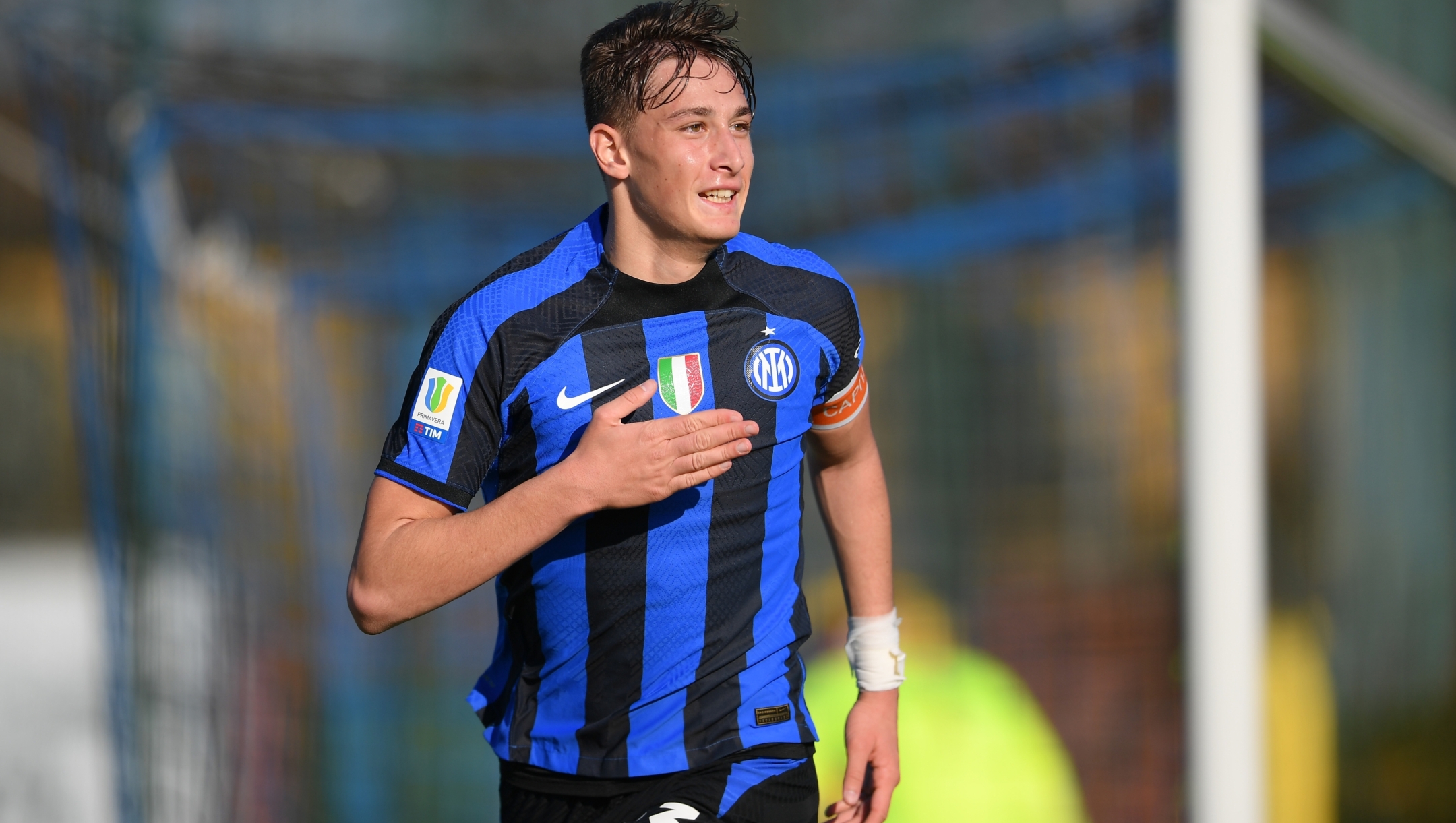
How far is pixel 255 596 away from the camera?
16.6ft

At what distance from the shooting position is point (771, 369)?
2.11 metres

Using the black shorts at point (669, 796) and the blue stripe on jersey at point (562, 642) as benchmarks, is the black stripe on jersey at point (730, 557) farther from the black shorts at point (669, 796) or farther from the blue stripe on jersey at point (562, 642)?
the blue stripe on jersey at point (562, 642)

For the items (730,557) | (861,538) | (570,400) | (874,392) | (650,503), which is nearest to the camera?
(650,503)

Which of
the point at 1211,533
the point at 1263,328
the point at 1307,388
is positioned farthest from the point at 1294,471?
the point at 1211,533

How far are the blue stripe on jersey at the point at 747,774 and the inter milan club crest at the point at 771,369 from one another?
2.06 feet

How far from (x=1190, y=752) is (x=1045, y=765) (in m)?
1.59

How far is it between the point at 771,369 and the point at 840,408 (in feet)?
0.70

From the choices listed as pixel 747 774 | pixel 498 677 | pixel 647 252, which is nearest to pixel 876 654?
pixel 747 774

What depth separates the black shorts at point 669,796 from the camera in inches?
78.9

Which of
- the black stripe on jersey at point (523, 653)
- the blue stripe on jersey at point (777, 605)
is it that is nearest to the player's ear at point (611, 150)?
the blue stripe on jersey at point (777, 605)

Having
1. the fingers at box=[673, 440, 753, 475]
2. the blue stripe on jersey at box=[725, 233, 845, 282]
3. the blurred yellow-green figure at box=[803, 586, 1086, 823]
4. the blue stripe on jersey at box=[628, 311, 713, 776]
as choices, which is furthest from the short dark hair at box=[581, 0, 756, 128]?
the blurred yellow-green figure at box=[803, 586, 1086, 823]

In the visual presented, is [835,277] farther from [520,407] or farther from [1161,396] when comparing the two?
[1161,396]

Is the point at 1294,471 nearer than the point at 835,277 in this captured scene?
No

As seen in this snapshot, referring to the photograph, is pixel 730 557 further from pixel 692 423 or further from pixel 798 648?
pixel 692 423
